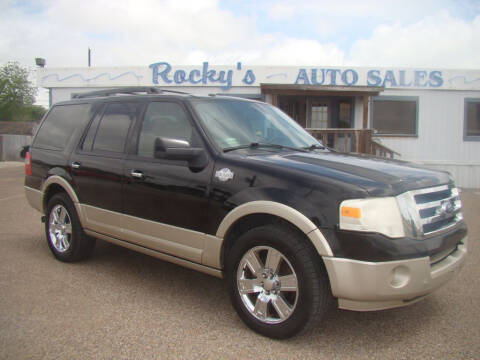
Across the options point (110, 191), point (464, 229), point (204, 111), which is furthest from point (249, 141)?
point (464, 229)

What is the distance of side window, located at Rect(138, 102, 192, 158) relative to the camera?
12.6ft

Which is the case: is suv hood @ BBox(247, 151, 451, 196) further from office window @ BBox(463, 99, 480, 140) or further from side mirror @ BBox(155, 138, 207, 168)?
office window @ BBox(463, 99, 480, 140)

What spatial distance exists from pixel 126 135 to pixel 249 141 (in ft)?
4.20

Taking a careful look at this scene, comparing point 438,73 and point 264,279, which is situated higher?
point 438,73

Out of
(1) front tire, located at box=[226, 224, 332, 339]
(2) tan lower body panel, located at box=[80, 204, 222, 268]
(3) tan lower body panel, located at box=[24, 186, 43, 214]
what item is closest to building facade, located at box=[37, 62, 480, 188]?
(3) tan lower body panel, located at box=[24, 186, 43, 214]

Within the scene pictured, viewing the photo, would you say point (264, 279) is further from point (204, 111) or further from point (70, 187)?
point (70, 187)

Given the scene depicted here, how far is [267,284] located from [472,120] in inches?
591

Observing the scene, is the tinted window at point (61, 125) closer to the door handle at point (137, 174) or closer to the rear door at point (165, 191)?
the rear door at point (165, 191)

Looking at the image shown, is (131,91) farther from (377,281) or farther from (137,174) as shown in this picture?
(377,281)

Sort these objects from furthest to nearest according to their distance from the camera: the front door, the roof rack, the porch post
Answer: the front door, the porch post, the roof rack

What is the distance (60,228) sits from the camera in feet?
16.3

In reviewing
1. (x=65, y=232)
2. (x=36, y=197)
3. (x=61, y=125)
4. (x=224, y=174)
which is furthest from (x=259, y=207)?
(x=36, y=197)

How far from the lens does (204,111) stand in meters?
3.83

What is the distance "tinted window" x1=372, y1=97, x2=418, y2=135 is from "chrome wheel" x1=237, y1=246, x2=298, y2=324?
13317mm
